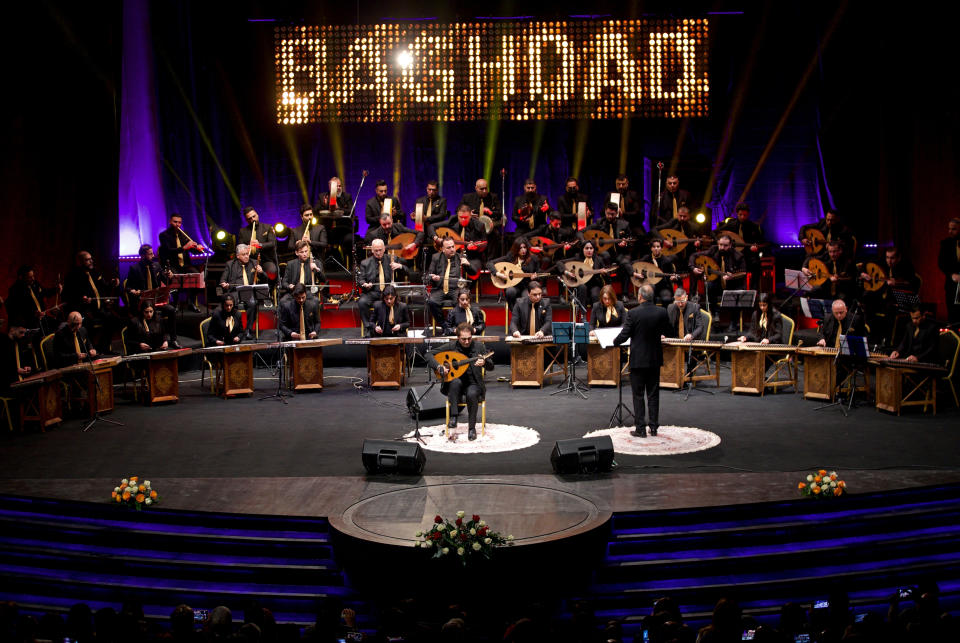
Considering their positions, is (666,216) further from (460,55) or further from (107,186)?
(107,186)

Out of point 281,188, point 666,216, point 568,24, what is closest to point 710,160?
point 666,216

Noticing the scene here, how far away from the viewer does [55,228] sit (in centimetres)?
1275

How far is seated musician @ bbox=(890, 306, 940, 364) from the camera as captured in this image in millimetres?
10195

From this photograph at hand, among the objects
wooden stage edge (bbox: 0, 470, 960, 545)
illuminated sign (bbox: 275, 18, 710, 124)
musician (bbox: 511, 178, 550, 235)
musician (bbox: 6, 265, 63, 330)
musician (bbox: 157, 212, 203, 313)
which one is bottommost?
wooden stage edge (bbox: 0, 470, 960, 545)

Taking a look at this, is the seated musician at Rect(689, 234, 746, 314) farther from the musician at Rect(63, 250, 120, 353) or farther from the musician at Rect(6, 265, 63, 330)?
the musician at Rect(6, 265, 63, 330)

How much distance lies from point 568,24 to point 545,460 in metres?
10.1

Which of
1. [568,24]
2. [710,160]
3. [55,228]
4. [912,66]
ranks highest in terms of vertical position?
[568,24]

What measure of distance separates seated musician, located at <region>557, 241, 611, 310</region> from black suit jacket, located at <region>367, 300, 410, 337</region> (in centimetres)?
252

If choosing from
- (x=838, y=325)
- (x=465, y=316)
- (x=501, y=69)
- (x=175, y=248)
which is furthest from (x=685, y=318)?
(x=175, y=248)

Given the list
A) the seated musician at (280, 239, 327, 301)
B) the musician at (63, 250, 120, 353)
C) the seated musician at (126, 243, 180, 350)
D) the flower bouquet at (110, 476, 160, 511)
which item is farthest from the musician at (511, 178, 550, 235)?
the flower bouquet at (110, 476, 160, 511)

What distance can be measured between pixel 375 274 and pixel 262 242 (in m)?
2.57

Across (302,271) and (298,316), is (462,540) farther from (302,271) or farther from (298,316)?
(302,271)

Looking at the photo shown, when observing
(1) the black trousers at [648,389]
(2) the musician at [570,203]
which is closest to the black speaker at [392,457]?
(1) the black trousers at [648,389]

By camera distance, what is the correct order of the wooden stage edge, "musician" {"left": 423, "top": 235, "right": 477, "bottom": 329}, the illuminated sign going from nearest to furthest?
the wooden stage edge
"musician" {"left": 423, "top": 235, "right": 477, "bottom": 329}
the illuminated sign
